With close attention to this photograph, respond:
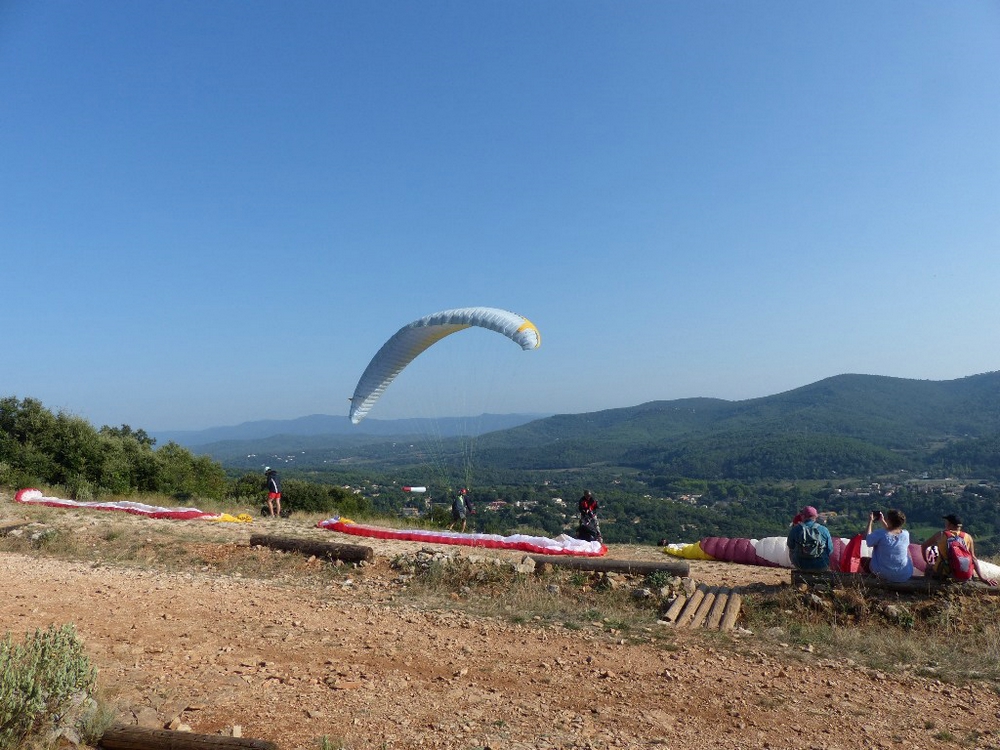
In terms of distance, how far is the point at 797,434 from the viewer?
112 m

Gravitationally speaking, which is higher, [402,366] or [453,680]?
[402,366]

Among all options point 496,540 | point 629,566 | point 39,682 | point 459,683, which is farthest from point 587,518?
point 39,682

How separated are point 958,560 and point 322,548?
8.63 meters

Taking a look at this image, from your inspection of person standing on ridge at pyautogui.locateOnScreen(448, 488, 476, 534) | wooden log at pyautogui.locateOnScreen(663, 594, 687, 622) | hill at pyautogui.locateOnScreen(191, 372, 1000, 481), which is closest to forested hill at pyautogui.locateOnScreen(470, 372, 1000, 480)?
hill at pyautogui.locateOnScreen(191, 372, 1000, 481)

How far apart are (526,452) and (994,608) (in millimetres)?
124882

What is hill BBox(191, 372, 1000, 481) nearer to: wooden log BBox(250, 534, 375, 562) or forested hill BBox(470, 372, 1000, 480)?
forested hill BBox(470, 372, 1000, 480)

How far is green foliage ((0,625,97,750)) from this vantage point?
12.5ft

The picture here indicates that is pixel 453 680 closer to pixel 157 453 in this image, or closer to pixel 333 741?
pixel 333 741

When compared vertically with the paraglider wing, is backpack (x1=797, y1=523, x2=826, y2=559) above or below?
below

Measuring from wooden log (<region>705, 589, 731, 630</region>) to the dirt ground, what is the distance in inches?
16.1

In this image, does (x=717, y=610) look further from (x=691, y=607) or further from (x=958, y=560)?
(x=958, y=560)

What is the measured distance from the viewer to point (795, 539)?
8812mm

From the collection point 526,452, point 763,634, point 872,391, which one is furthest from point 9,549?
point 872,391

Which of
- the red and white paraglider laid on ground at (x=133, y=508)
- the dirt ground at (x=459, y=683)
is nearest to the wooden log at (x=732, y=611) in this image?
the dirt ground at (x=459, y=683)
